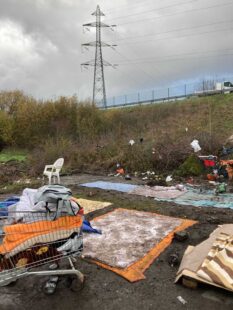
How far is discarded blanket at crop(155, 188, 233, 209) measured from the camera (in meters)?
6.06

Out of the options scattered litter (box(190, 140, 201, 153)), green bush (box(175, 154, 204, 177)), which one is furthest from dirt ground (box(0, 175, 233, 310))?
scattered litter (box(190, 140, 201, 153))

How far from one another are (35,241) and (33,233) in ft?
0.26

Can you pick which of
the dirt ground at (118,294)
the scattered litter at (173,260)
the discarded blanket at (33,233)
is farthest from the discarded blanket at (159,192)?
the discarded blanket at (33,233)

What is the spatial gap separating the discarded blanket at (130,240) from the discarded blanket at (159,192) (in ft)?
4.75

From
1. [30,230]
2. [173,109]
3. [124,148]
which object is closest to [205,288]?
[30,230]

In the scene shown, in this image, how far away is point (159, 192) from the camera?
23.8ft

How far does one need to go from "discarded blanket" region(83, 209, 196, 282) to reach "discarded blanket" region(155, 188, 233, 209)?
3.89 feet

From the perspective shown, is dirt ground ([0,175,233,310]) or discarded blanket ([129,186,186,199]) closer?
dirt ground ([0,175,233,310])

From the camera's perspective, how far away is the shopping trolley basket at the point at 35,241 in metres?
2.83

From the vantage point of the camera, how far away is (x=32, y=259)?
116 inches

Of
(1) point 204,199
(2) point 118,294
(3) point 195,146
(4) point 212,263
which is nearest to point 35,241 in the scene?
(2) point 118,294

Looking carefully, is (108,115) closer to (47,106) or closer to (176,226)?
(47,106)

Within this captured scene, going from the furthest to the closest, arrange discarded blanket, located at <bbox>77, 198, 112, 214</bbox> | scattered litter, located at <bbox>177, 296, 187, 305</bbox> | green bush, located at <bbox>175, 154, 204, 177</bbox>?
green bush, located at <bbox>175, 154, 204, 177</bbox>, discarded blanket, located at <bbox>77, 198, 112, 214</bbox>, scattered litter, located at <bbox>177, 296, 187, 305</bbox>

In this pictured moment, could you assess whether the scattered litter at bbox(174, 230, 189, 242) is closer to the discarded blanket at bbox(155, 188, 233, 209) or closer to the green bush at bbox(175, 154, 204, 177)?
the discarded blanket at bbox(155, 188, 233, 209)
